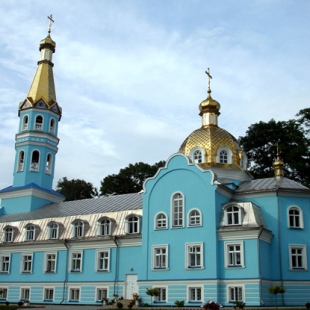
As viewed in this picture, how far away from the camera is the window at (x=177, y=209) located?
93.6 ft

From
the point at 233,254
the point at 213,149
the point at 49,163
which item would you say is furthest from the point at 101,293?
the point at 49,163

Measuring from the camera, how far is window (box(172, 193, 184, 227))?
1123 inches

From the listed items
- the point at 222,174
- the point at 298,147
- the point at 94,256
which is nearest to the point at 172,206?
the point at 222,174

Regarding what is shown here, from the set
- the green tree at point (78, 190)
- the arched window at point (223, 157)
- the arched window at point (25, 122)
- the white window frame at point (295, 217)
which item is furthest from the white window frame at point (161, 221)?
the green tree at point (78, 190)

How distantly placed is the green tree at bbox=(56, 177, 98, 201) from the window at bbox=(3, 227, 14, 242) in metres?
22.6

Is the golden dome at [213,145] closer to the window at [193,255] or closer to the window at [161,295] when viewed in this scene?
the window at [193,255]

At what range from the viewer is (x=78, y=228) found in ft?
109

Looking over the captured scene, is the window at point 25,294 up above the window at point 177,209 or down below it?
below

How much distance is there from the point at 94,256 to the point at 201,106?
13.5 m

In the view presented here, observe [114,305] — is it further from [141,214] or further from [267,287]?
[267,287]

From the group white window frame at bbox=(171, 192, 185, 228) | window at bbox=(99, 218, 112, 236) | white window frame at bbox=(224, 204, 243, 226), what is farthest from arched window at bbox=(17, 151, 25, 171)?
white window frame at bbox=(224, 204, 243, 226)

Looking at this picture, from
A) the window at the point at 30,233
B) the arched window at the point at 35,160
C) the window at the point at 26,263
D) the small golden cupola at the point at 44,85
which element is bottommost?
the window at the point at 26,263

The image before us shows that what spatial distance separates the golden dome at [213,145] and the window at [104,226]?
277 inches

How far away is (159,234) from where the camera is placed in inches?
1135
